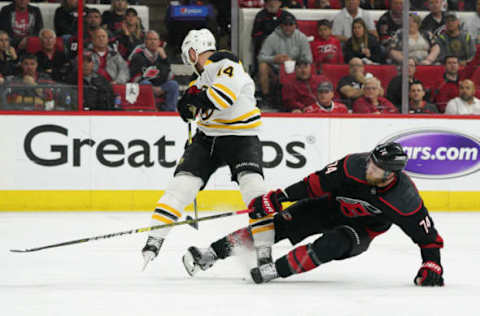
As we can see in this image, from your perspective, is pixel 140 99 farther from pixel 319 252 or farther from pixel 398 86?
pixel 319 252

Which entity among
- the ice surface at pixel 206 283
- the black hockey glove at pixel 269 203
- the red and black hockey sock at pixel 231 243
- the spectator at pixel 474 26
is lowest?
the ice surface at pixel 206 283

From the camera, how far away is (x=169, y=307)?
293cm

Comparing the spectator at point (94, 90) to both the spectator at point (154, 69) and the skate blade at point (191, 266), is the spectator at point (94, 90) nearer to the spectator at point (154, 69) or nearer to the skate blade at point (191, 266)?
the spectator at point (154, 69)

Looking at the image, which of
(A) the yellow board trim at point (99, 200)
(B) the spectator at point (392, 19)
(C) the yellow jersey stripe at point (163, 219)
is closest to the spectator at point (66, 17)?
(A) the yellow board trim at point (99, 200)

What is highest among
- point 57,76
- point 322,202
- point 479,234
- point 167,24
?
point 167,24

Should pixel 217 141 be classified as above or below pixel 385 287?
above

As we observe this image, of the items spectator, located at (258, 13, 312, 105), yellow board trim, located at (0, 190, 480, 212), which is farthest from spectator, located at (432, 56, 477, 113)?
yellow board trim, located at (0, 190, 480, 212)

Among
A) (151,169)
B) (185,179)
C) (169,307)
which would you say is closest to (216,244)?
(185,179)

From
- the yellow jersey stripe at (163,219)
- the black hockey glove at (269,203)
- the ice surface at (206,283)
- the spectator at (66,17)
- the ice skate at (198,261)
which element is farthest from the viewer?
the spectator at (66,17)

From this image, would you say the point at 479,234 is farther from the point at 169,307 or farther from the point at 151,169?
the point at 169,307

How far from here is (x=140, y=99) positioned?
6.73 meters

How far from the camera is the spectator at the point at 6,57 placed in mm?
6594

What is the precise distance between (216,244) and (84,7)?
3.62 meters

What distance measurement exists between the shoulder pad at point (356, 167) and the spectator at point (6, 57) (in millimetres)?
4058
